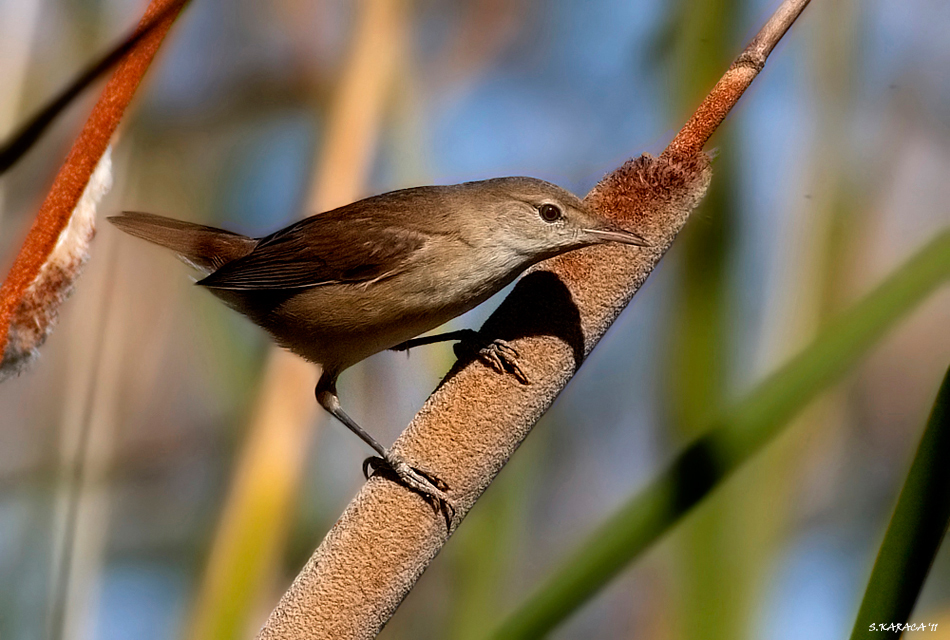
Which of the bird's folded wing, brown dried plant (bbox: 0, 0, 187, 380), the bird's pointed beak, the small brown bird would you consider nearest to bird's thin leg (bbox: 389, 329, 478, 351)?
the small brown bird

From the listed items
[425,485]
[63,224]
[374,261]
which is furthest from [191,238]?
[63,224]

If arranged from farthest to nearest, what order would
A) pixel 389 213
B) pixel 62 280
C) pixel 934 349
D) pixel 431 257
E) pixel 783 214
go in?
pixel 934 349 → pixel 389 213 → pixel 431 257 → pixel 783 214 → pixel 62 280

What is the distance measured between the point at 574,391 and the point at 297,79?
3.27 ft

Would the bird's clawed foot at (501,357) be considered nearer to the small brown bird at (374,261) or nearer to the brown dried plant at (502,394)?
the brown dried plant at (502,394)

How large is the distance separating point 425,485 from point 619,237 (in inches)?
20.9

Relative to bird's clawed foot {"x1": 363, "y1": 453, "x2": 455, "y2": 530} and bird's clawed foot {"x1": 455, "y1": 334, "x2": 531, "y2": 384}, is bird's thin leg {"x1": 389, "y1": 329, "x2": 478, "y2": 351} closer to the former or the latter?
bird's clawed foot {"x1": 455, "y1": 334, "x2": 531, "y2": 384}

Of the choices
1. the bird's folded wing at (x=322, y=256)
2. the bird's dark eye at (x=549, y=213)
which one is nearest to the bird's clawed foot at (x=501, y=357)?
the bird's dark eye at (x=549, y=213)

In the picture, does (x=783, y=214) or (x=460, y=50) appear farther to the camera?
(x=460, y=50)

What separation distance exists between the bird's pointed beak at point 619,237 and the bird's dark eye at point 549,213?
14.1 inches

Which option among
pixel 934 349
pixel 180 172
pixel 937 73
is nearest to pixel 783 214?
pixel 937 73

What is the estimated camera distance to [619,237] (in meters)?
1.45

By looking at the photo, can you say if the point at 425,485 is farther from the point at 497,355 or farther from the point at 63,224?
the point at 63,224

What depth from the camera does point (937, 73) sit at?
2229 millimetres

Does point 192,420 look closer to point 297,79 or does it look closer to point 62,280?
point 297,79
